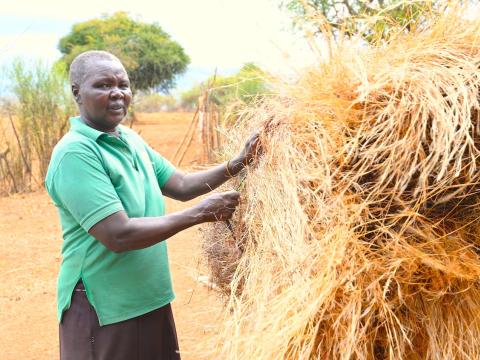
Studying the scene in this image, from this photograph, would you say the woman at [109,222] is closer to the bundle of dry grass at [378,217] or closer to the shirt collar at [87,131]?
the shirt collar at [87,131]

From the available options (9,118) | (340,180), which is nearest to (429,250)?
(340,180)

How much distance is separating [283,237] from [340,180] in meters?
0.19

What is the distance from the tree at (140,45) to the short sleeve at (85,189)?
87.1ft

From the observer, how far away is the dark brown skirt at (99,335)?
201 centimetres

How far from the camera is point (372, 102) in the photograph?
1444mm

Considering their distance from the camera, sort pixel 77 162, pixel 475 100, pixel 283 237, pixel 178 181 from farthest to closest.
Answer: pixel 178 181 < pixel 77 162 < pixel 283 237 < pixel 475 100

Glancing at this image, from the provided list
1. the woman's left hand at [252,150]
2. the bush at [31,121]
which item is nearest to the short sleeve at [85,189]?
the woman's left hand at [252,150]

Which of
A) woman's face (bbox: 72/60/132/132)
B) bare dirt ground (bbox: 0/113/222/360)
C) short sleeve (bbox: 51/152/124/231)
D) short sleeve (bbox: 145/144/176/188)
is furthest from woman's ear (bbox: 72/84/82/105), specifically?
bare dirt ground (bbox: 0/113/222/360)

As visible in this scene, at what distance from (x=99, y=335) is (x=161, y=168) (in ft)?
2.36

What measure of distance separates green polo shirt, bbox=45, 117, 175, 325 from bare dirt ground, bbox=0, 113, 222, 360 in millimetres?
230

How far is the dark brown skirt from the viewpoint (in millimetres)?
2010

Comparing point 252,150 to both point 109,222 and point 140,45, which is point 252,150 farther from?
point 140,45

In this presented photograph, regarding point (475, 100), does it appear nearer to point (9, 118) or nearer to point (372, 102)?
point (372, 102)

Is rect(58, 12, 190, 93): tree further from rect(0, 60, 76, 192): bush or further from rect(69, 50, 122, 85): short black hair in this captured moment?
rect(69, 50, 122, 85): short black hair
